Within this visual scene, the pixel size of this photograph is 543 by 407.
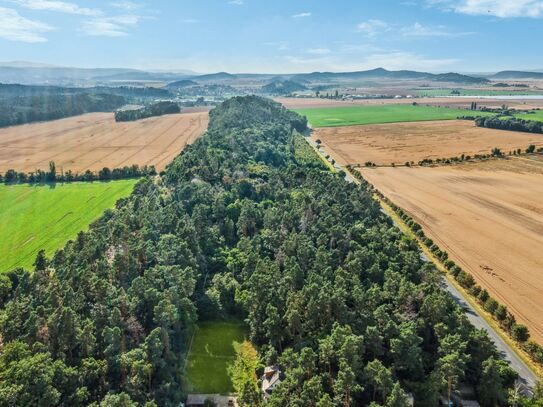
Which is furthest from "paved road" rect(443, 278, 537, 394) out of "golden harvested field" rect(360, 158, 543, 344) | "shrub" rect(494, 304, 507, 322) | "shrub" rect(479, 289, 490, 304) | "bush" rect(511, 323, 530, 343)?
"golden harvested field" rect(360, 158, 543, 344)

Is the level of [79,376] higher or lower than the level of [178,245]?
lower

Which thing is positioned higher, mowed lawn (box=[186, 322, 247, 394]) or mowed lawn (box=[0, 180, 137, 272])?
mowed lawn (box=[0, 180, 137, 272])

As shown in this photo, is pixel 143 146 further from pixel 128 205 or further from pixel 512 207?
pixel 512 207

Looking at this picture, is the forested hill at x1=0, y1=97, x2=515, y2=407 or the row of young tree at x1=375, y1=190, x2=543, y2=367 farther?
the row of young tree at x1=375, y1=190, x2=543, y2=367

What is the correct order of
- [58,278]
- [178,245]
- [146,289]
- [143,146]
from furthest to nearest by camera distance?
[143,146], [178,245], [58,278], [146,289]

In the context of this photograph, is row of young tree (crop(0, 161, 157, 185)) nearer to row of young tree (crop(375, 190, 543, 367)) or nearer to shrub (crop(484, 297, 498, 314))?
row of young tree (crop(375, 190, 543, 367))

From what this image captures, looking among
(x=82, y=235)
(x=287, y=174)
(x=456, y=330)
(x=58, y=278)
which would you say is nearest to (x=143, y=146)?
(x=287, y=174)

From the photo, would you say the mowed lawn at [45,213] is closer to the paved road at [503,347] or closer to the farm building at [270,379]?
the farm building at [270,379]
